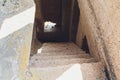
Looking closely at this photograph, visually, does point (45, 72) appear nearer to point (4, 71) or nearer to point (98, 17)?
point (4, 71)

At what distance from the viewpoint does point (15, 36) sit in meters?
1.45

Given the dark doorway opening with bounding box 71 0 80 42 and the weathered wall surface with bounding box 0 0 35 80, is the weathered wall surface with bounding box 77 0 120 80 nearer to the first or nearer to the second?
the weathered wall surface with bounding box 0 0 35 80

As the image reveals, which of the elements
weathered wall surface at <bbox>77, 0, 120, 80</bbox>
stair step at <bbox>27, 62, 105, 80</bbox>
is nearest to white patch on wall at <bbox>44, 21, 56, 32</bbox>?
weathered wall surface at <bbox>77, 0, 120, 80</bbox>

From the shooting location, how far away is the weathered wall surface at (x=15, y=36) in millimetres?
1246

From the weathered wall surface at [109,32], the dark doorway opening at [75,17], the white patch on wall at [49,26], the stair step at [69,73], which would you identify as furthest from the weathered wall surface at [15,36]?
the white patch on wall at [49,26]

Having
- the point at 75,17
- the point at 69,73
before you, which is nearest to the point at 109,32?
the point at 69,73

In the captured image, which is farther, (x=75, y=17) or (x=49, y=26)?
(x=49, y=26)

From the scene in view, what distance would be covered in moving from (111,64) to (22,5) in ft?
2.96

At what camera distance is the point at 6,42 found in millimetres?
1390

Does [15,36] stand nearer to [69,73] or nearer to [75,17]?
[69,73]

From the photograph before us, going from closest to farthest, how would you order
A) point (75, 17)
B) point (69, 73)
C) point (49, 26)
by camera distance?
point (69, 73)
point (75, 17)
point (49, 26)

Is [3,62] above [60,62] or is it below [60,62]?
above

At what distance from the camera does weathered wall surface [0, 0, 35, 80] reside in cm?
125

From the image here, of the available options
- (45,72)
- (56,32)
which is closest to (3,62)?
(45,72)
